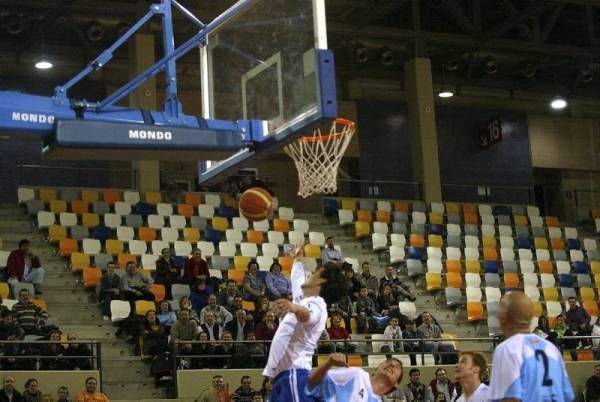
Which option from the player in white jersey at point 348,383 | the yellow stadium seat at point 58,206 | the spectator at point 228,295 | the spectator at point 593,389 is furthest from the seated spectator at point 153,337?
the player in white jersey at point 348,383

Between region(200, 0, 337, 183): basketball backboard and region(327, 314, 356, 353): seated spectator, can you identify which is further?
region(327, 314, 356, 353): seated spectator

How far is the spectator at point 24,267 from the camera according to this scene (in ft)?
55.7

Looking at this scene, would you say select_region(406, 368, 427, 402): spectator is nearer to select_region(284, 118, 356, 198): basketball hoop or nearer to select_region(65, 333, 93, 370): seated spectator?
select_region(284, 118, 356, 198): basketball hoop

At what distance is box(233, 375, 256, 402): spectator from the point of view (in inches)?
572

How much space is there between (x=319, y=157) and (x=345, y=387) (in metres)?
4.89

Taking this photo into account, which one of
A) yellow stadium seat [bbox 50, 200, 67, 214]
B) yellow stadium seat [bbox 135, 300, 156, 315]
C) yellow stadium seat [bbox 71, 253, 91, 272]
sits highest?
yellow stadium seat [bbox 50, 200, 67, 214]

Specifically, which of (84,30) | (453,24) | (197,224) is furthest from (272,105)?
(453,24)

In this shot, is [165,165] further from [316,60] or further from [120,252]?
[316,60]

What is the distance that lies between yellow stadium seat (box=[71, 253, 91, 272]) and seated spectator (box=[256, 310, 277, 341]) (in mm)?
3761

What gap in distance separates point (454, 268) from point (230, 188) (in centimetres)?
489

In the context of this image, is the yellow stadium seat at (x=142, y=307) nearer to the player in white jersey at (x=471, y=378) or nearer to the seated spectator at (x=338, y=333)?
the seated spectator at (x=338, y=333)

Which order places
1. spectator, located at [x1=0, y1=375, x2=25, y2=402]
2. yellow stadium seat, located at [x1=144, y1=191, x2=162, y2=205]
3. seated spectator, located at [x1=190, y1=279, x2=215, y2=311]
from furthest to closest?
yellow stadium seat, located at [x1=144, y1=191, x2=162, y2=205] < seated spectator, located at [x1=190, y1=279, x2=215, y2=311] < spectator, located at [x1=0, y1=375, x2=25, y2=402]

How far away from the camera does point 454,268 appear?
71.6 feet

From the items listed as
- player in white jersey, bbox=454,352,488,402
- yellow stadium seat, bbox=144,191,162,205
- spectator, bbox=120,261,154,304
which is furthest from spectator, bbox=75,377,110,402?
yellow stadium seat, bbox=144,191,162,205
